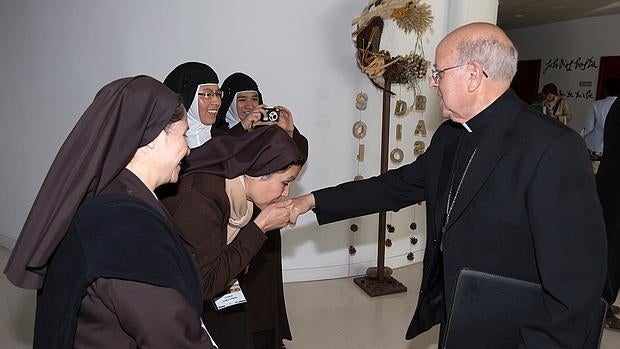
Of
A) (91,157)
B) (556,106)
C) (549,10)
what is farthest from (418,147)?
(549,10)

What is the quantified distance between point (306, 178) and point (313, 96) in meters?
0.64

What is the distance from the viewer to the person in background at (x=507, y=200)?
153 cm

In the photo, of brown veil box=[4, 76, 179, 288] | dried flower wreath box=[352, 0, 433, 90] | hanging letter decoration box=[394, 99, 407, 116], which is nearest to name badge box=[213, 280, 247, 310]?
brown veil box=[4, 76, 179, 288]

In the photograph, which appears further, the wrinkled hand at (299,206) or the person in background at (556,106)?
the person in background at (556,106)

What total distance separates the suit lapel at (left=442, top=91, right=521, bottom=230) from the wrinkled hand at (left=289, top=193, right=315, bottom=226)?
62 centimetres

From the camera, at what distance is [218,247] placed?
1.69 m

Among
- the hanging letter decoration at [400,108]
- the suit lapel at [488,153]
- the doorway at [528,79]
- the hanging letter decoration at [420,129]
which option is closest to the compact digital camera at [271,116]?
the suit lapel at [488,153]

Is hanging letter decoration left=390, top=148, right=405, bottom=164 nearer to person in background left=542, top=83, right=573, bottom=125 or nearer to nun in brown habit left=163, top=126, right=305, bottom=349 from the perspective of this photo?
nun in brown habit left=163, top=126, right=305, bottom=349

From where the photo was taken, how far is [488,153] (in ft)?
5.58

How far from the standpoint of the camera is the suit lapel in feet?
5.54

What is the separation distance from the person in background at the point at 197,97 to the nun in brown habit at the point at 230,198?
1056 millimetres

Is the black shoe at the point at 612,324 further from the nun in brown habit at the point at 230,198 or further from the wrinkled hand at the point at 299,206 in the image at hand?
the nun in brown habit at the point at 230,198

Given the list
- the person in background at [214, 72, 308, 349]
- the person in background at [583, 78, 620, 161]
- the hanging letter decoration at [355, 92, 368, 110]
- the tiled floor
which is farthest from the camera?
the person in background at [583, 78, 620, 161]

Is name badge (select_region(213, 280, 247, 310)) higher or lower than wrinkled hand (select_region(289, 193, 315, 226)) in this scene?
lower
